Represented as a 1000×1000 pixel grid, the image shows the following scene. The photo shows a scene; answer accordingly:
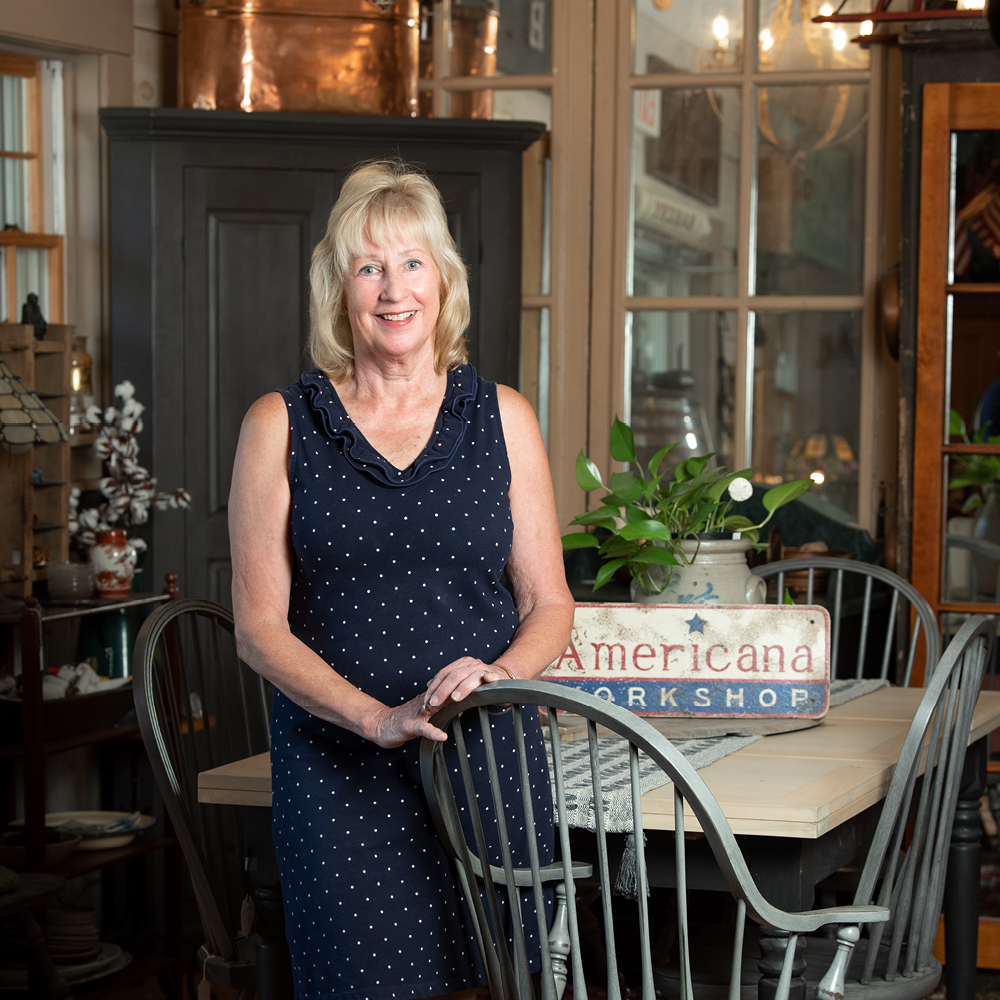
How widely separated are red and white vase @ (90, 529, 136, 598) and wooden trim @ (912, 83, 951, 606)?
1978 mm

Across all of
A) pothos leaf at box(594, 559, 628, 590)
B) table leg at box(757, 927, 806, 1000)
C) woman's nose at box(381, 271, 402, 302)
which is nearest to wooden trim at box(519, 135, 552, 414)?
pothos leaf at box(594, 559, 628, 590)

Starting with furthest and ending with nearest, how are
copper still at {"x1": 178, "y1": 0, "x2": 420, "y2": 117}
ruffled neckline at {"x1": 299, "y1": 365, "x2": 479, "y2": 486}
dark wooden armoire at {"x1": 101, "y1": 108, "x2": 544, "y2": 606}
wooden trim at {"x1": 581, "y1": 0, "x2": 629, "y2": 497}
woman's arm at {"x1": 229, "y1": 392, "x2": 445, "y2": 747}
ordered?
1. wooden trim at {"x1": 581, "y1": 0, "x2": 629, "y2": 497}
2. copper still at {"x1": 178, "y1": 0, "x2": 420, "y2": 117}
3. dark wooden armoire at {"x1": 101, "y1": 108, "x2": 544, "y2": 606}
4. ruffled neckline at {"x1": 299, "y1": 365, "x2": 479, "y2": 486}
5. woman's arm at {"x1": 229, "y1": 392, "x2": 445, "y2": 747}

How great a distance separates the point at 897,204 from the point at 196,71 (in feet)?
→ 6.59

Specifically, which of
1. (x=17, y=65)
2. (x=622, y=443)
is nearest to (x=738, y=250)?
(x=622, y=443)

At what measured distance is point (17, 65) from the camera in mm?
3654

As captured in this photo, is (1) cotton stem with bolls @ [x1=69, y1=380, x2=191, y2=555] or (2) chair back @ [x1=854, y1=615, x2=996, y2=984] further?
(1) cotton stem with bolls @ [x1=69, y1=380, x2=191, y2=555]

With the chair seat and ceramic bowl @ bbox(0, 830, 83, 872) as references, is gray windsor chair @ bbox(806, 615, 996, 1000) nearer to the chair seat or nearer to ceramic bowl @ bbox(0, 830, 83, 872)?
the chair seat

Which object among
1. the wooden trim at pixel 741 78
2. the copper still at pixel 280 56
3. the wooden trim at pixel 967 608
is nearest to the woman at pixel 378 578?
the wooden trim at pixel 967 608

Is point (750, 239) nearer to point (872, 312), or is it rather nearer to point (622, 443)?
point (872, 312)

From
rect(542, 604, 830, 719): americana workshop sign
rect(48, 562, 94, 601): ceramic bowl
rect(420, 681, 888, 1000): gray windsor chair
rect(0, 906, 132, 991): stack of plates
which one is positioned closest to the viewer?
rect(420, 681, 888, 1000): gray windsor chair

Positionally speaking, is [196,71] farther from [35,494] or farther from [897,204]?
[897,204]

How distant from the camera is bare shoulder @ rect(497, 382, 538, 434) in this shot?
5.72 feet

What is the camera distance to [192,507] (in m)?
3.63

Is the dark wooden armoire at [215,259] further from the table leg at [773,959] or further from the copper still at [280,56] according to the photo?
the table leg at [773,959]
